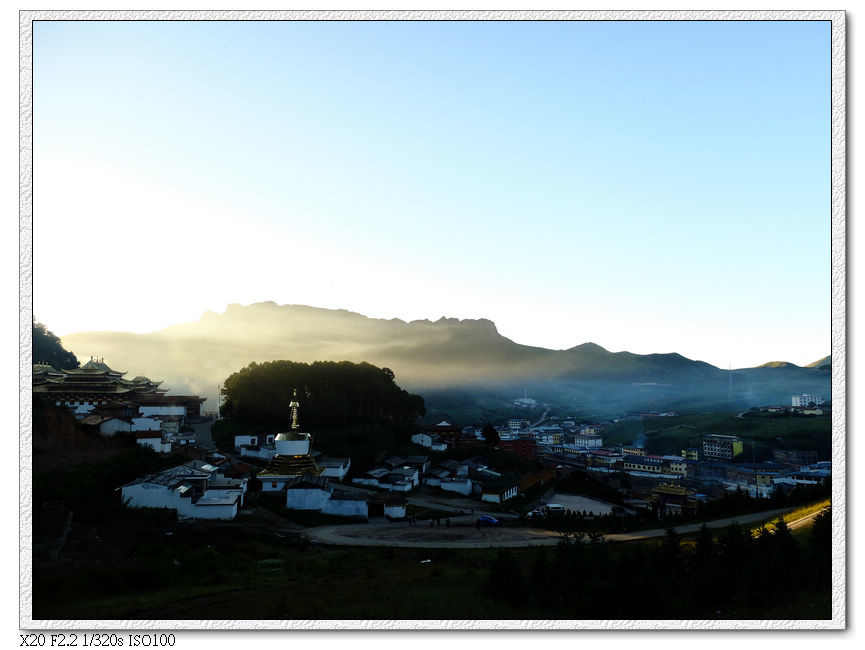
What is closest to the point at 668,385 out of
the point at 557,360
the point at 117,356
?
the point at 557,360

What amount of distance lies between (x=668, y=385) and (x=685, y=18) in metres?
102

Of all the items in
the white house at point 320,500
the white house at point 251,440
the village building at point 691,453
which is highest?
the white house at point 320,500

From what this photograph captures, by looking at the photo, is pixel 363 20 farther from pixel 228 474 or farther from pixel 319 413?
pixel 319 413

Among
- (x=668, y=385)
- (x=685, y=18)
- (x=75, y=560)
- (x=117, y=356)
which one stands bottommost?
(x=668, y=385)

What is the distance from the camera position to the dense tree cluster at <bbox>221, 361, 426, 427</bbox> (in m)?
38.2

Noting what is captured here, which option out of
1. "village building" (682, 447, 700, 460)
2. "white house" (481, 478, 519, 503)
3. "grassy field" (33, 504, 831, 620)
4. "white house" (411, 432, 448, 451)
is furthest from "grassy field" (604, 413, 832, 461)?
"white house" (411, 432, 448, 451)

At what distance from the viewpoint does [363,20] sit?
32.1 ft

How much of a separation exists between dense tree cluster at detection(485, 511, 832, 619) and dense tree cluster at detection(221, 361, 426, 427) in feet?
89.4

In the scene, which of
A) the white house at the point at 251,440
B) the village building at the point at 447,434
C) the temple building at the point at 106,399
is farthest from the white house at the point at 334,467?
the village building at the point at 447,434

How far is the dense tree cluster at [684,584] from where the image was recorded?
863 centimetres

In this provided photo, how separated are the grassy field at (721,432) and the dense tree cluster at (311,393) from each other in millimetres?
28023

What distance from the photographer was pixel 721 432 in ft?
178

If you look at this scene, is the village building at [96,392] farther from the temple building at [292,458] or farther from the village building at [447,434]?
the village building at [447,434]

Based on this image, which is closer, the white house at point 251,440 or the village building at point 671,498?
the village building at point 671,498
